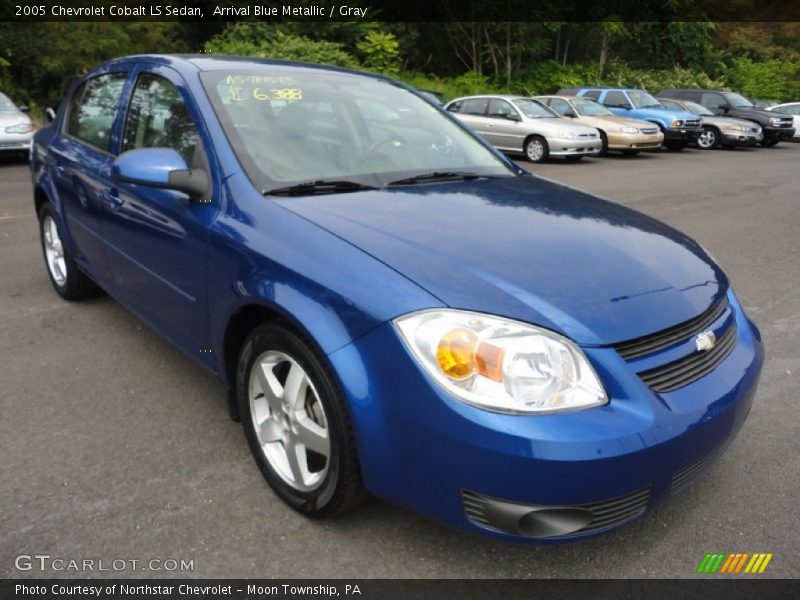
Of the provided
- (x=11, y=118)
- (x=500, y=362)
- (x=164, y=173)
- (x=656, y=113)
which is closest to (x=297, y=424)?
(x=500, y=362)

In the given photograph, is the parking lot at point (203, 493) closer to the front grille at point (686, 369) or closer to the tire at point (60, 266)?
the tire at point (60, 266)

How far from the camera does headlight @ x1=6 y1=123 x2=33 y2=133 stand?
12015mm

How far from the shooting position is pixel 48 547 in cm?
225

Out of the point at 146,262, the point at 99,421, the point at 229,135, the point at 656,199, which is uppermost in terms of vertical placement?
the point at 229,135

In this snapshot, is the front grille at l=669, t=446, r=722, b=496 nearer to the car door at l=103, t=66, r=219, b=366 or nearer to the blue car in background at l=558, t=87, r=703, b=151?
the car door at l=103, t=66, r=219, b=366

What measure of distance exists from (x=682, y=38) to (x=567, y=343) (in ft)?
136

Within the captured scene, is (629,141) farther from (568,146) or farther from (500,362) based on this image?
(500,362)

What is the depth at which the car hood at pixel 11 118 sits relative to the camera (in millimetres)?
12102

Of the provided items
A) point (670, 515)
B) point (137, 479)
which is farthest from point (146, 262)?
point (670, 515)

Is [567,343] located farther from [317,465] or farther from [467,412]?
[317,465]

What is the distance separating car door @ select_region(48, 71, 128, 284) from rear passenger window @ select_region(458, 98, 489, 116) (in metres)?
12.6

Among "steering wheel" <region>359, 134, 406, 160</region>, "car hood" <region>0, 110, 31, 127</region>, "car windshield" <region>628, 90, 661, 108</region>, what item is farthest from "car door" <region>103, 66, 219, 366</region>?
"car windshield" <region>628, 90, 661, 108</region>

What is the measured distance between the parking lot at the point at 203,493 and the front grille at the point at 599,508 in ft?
0.94

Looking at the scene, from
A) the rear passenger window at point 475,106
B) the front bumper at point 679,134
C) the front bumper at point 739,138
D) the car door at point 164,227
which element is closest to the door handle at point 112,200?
the car door at point 164,227
